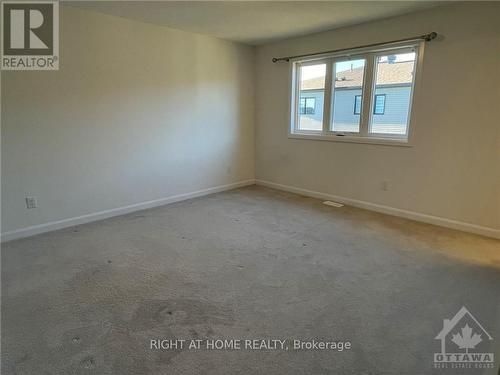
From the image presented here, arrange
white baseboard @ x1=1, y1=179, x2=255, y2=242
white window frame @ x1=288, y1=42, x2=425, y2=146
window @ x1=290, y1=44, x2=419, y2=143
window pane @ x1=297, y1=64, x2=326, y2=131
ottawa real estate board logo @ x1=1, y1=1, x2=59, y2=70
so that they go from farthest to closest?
window pane @ x1=297, y1=64, x2=326, y2=131 < window @ x1=290, y1=44, x2=419, y2=143 < white window frame @ x1=288, y1=42, x2=425, y2=146 < white baseboard @ x1=1, y1=179, x2=255, y2=242 < ottawa real estate board logo @ x1=1, y1=1, x2=59, y2=70

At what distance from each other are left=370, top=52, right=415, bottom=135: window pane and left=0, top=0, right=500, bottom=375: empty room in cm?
2

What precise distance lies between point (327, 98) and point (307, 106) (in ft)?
1.32

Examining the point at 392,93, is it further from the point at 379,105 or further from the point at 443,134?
the point at 443,134

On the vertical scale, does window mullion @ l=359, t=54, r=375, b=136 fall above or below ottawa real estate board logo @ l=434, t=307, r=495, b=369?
above

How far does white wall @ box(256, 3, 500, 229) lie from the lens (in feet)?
9.76

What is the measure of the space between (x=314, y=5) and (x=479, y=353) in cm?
315

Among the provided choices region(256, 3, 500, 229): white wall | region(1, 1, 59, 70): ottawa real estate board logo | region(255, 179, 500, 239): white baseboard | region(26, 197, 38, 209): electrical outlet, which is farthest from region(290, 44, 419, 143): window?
region(26, 197, 38, 209): electrical outlet

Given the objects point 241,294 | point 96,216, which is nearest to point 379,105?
point 241,294

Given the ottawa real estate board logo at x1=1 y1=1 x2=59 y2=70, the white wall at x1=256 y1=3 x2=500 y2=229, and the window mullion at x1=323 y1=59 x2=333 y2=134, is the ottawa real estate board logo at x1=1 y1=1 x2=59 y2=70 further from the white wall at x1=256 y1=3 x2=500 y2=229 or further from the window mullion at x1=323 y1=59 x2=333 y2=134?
the window mullion at x1=323 y1=59 x2=333 y2=134

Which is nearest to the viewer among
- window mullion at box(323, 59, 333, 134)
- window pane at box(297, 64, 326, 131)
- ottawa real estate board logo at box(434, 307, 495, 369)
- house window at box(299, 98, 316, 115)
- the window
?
ottawa real estate board logo at box(434, 307, 495, 369)

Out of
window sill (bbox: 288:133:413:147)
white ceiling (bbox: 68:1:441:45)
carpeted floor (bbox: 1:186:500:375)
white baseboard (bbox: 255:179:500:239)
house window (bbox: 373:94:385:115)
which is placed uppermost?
white ceiling (bbox: 68:1:441:45)

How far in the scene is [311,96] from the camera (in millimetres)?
4531

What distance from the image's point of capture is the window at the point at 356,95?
3594mm

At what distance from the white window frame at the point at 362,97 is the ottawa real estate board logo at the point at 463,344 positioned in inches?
88.4
